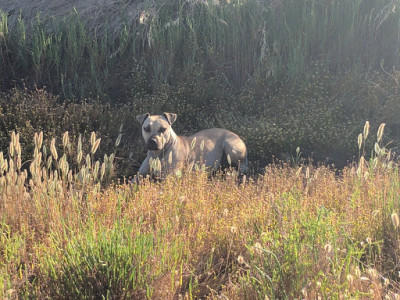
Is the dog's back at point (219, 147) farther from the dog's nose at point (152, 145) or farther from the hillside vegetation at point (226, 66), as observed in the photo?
the dog's nose at point (152, 145)

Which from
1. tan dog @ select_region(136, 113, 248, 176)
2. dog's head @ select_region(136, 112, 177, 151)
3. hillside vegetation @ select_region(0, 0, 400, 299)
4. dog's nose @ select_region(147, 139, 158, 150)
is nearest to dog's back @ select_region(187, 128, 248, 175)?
tan dog @ select_region(136, 113, 248, 176)

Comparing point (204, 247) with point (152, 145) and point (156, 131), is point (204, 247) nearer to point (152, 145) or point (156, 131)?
point (152, 145)

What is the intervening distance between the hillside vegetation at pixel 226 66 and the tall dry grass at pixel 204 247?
122 inches

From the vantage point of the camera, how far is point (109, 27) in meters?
10.4

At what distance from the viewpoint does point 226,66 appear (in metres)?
9.95

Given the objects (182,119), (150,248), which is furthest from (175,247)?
Answer: (182,119)

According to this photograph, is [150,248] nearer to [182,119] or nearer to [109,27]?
[182,119]

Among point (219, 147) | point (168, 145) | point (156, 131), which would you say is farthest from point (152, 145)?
point (219, 147)

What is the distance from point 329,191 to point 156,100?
422cm

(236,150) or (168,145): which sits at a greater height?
(168,145)

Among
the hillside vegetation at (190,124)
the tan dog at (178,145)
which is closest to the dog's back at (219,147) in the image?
the tan dog at (178,145)

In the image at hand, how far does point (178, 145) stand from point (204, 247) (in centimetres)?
314

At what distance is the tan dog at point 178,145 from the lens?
6918mm

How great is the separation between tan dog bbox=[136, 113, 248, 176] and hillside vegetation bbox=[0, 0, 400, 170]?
1.56 ft
